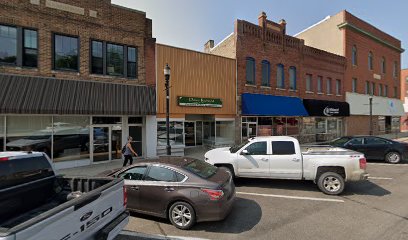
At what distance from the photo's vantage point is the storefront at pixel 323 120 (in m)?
22.1

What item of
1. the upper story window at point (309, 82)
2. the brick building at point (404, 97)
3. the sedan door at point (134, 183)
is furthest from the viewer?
the brick building at point (404, 97)

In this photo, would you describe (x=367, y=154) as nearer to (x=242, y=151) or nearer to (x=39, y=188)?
(x=242, y=151)

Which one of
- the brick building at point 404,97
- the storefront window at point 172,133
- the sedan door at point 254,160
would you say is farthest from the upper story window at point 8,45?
the brick building at point 404,97

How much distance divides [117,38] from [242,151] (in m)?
9.55

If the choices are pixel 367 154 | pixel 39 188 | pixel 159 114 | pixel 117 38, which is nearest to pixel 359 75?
pixel 367 154

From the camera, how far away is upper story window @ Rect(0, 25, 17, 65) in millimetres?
10406

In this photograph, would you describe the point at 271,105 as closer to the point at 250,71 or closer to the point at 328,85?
the point at 250,71

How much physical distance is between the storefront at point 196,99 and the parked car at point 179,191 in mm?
8458

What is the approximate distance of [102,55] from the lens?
12.9 meters

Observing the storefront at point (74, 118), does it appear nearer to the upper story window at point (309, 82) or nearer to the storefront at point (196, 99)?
the storefront at point (196, 99)

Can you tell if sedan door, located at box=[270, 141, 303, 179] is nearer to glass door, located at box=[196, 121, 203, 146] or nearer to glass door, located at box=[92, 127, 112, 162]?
glass door, located at box=[92, 127, 112, 162]

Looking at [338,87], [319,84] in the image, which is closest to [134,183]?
[319,84]

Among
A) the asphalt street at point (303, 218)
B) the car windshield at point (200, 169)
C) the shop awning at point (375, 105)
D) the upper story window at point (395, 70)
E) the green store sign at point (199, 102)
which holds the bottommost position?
the asphalt street at point (303, 218)

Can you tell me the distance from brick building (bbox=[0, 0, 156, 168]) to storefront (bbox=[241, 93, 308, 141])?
298 inches
